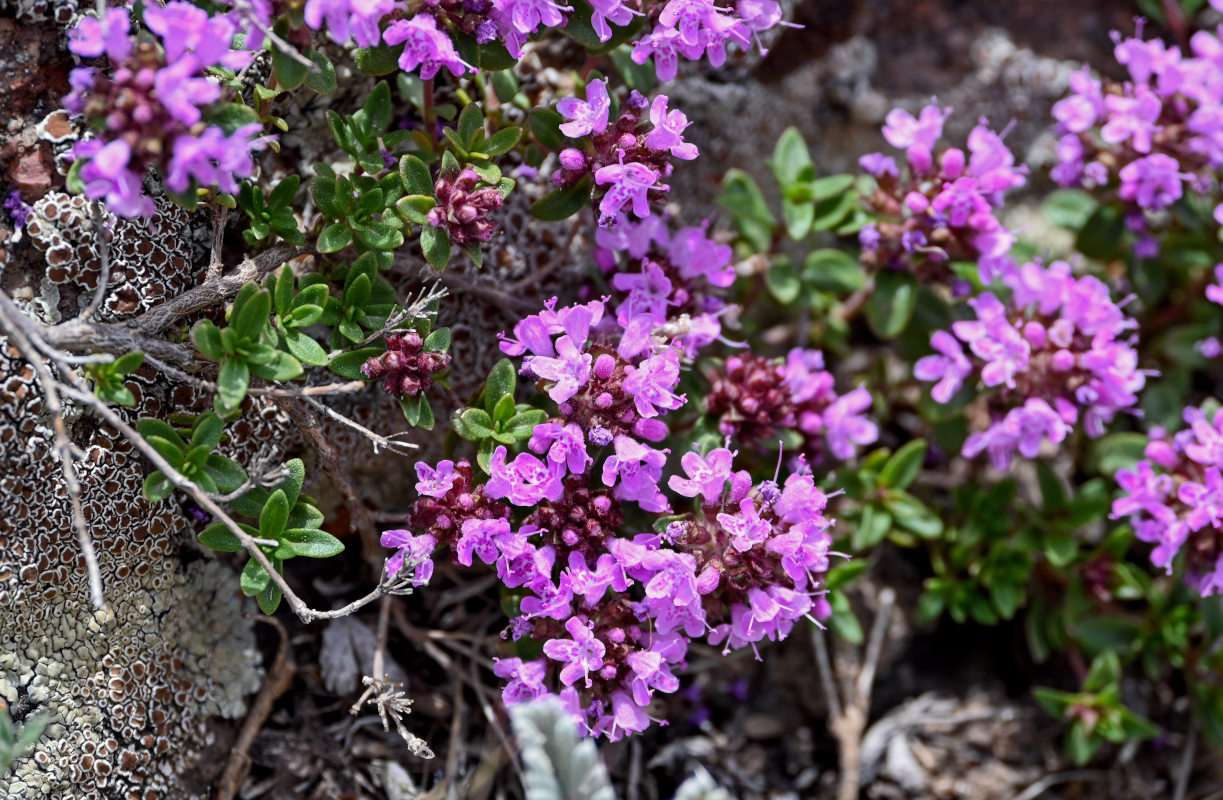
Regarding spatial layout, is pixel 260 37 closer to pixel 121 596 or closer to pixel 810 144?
pixel 121 596

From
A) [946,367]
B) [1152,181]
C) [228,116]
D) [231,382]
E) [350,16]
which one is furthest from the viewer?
[1152,181]

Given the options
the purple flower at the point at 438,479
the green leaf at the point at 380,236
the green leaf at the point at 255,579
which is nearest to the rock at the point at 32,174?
the green leaf at the point at 380,236

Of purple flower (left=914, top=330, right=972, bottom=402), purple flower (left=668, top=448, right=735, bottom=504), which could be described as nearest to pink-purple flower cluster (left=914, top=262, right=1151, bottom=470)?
purple flower (left=914, top=330, right=972, bottom=402)

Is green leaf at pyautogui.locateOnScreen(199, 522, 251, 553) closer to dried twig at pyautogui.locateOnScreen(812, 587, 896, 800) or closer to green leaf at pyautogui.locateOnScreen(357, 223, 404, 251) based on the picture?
green leaf at pyautogui.locateOnScreen(357, 223, 404, 251)

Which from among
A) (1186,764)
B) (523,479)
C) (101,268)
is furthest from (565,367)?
(1186,764)

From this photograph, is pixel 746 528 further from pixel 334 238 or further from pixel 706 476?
pixel 334 238

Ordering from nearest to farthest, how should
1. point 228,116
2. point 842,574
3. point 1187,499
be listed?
point 228,116 → point 1187,499 → point 842,574
